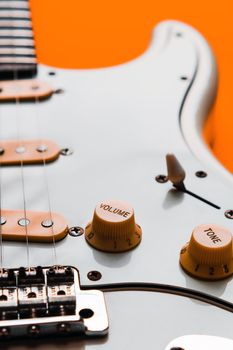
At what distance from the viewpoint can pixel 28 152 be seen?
109 cm

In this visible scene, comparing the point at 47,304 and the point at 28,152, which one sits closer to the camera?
the point at 47,304

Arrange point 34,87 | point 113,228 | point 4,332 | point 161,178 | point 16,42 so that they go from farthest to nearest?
point 16,42
point 34,87
point 161,178
point 113,228
point 4,332

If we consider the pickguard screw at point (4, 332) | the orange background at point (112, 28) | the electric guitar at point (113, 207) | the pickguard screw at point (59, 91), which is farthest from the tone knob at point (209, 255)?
the orange background at point (112, 28)

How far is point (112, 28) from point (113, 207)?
3.11 feet

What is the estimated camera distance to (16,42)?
4.42 feet

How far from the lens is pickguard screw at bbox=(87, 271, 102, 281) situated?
0.87m

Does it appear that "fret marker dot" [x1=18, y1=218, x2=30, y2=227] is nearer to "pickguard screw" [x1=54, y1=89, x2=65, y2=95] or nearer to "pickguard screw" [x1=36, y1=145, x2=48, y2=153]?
"pickguard screw" [x1=36, y1=145, x2=48, y2=153]

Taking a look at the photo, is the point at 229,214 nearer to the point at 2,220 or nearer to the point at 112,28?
the point at 2,220

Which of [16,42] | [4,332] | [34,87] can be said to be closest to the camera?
[4,332]

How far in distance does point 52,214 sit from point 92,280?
13cm

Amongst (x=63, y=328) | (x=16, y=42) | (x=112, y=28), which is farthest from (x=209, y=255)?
(x=112, y=28)

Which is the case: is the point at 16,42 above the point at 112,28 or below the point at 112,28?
above

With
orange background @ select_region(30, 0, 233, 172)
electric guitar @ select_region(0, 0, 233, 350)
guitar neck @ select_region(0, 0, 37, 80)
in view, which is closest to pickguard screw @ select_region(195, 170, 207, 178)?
electric guitar @ select_region(0, 0, 233, 350)

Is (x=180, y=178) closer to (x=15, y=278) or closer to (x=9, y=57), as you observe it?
(x=15, y=278)
